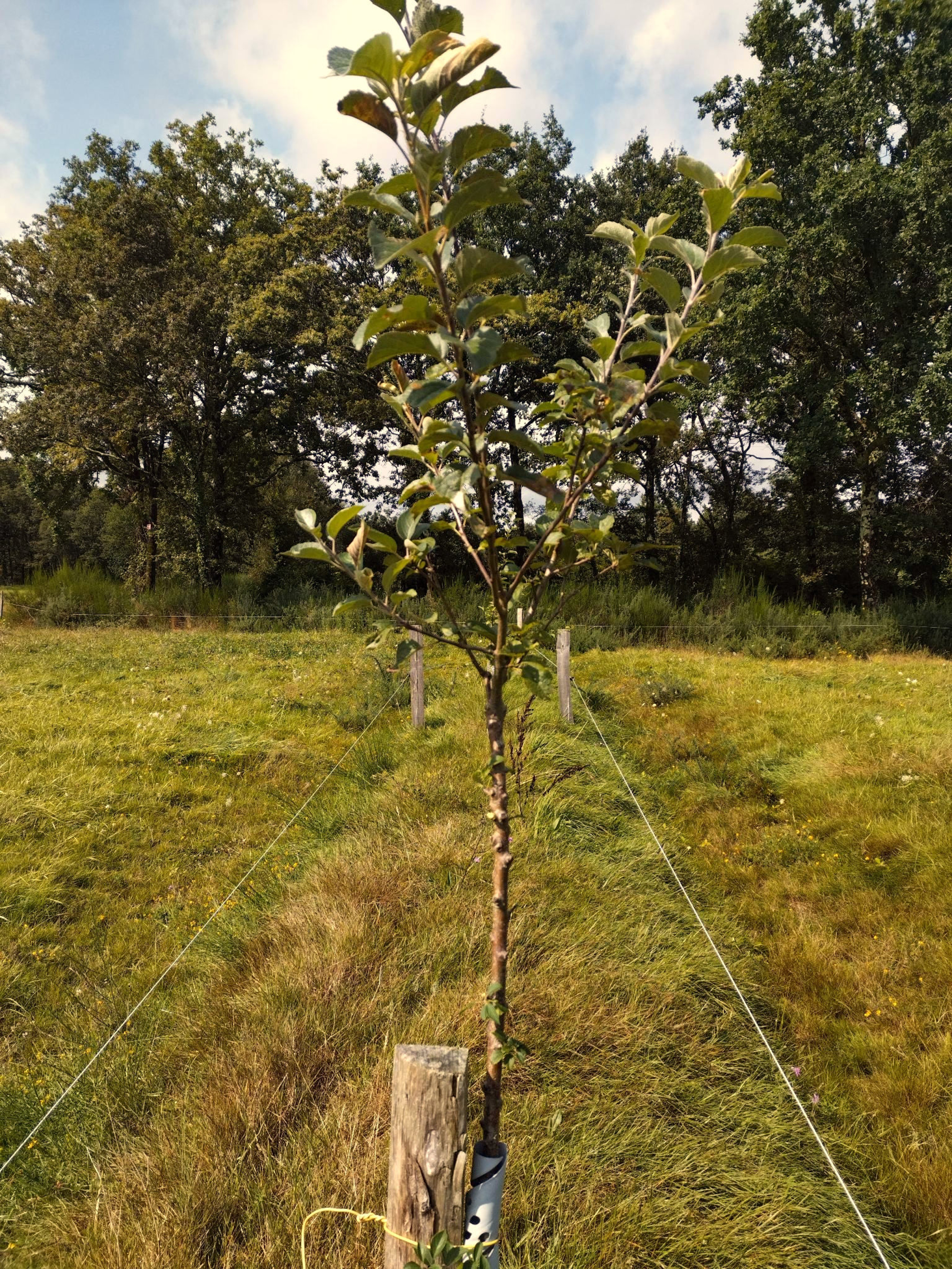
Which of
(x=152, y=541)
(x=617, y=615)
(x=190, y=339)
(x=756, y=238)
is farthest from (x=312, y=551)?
(x=152, y=541)

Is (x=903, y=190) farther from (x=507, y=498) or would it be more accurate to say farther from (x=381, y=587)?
(x=381, y=587)

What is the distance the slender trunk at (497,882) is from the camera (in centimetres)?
145

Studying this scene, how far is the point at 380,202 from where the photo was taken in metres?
1.06

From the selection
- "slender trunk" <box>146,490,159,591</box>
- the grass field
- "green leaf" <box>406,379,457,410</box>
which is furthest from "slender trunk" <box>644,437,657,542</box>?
"green leaf" <box>406,379,457,410</box>

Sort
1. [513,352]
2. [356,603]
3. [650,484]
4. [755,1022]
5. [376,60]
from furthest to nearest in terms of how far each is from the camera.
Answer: [650,484] → [755,1022] → [356,603] → [513,352] → [376,60]

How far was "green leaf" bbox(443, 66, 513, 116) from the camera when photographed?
962 millimetres

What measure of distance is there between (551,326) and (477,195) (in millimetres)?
17665

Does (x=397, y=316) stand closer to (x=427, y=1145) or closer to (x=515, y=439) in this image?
(x=515, y=439)

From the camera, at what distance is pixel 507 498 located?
19547 millimetres

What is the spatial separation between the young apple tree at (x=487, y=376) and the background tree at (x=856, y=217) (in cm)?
1285

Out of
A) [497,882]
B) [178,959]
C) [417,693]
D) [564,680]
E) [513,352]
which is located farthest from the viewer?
[564,680]

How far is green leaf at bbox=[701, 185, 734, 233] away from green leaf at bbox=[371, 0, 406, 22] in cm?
53

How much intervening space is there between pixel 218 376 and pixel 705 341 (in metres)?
11.6

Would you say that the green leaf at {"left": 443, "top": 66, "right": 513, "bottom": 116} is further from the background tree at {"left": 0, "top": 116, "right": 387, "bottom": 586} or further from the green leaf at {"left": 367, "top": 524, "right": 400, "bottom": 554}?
the background tree at {"left": 0, "top": 116, "right": 387, "bottom": 586}
